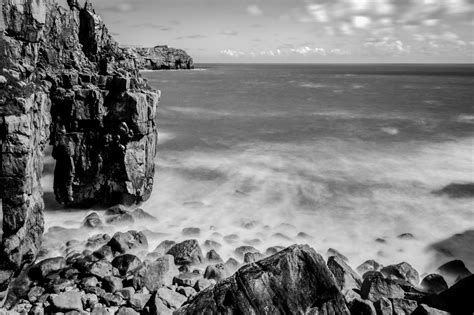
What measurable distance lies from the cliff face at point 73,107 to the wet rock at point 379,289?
1478 centimetres

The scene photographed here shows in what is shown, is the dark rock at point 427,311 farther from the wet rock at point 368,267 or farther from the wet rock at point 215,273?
the wet rock at point 215,273

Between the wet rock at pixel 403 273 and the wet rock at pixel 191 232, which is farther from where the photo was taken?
the wet rock at pixel 191 232

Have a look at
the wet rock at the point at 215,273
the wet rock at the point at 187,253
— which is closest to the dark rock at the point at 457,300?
the wet rock at the point at 215,273

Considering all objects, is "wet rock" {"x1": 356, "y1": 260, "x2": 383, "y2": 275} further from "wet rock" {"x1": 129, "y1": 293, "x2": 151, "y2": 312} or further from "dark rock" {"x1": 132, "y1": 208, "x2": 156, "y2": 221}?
"dark rock" {"x1": 132, "y1": 208, "x2": 156, "y2": 221}

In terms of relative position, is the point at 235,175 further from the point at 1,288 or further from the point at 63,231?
the point at 1,288

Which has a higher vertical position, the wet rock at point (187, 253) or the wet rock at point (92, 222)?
the wet rock at point (92, 222)

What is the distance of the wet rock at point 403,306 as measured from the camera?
12570 millimetres

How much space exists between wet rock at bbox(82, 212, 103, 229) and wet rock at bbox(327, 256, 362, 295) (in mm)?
13386

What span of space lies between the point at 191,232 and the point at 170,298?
782cm

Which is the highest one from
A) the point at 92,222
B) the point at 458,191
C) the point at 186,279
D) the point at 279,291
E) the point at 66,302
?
the point at 279,291

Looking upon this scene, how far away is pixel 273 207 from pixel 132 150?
34.8 feet

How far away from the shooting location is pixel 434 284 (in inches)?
645

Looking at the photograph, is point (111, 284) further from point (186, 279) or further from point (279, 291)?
point (279, 291)

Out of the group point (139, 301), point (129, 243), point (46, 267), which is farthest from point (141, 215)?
point (139, 301)
